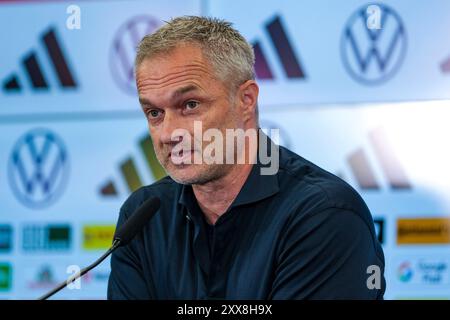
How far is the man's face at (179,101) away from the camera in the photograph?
1.39 m

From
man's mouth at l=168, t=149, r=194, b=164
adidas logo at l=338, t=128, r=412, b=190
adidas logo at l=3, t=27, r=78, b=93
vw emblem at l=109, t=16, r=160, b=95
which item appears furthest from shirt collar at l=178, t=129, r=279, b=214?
adidas logo at l=3, t=27, r=78, b=93

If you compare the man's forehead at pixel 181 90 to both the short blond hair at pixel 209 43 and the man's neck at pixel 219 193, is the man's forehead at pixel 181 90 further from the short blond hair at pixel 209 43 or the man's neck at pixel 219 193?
the man's neck at pixel 219 193

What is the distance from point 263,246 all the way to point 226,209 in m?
0.16

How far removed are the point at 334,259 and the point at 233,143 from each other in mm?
301

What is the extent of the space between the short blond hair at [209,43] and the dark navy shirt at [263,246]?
0.20 m

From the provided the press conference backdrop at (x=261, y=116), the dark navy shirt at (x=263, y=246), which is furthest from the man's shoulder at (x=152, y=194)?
the press conference backdrop at (x=261, y=116)

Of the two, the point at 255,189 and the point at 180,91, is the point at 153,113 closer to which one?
the point at 180,91

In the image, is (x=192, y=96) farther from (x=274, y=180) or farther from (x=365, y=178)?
(x=365, y=178)

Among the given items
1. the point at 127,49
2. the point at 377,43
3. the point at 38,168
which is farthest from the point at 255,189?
the point at 38,168

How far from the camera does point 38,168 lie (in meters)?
2.42

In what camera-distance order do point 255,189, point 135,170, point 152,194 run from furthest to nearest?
1. point 135,170
2. point 152,194
3. point 255,189

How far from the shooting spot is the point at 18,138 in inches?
95.2
